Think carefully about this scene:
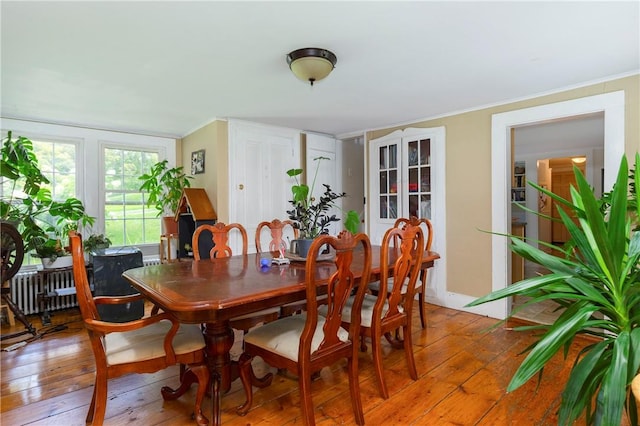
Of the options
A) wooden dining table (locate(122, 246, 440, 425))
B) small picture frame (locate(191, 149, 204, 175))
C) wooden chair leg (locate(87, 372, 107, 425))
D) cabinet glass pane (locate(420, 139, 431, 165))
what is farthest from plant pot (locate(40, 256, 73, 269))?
cabinet glass pane (locate(420, 139, 431, 165))

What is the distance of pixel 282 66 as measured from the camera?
2.42m

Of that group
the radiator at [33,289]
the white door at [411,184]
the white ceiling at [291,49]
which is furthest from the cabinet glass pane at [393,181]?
the radiator at [33,289]

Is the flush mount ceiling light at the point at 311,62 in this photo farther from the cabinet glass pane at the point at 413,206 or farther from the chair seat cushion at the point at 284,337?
the cabinet glass pane at the point at 413,206

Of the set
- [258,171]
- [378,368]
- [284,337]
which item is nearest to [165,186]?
[258,171]

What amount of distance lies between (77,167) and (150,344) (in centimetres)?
336

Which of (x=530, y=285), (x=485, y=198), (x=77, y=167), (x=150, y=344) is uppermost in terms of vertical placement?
(x=77, y=167)

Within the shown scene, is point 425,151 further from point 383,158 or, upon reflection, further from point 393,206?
point 393,206

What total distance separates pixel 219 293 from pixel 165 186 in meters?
3.41

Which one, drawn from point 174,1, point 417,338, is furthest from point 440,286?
point 174,1

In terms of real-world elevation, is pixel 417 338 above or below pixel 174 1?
below

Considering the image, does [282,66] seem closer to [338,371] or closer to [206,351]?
[206,351]

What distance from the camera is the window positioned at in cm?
427

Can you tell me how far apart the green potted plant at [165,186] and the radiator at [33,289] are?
1171 mm

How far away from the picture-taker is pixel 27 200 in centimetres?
337
